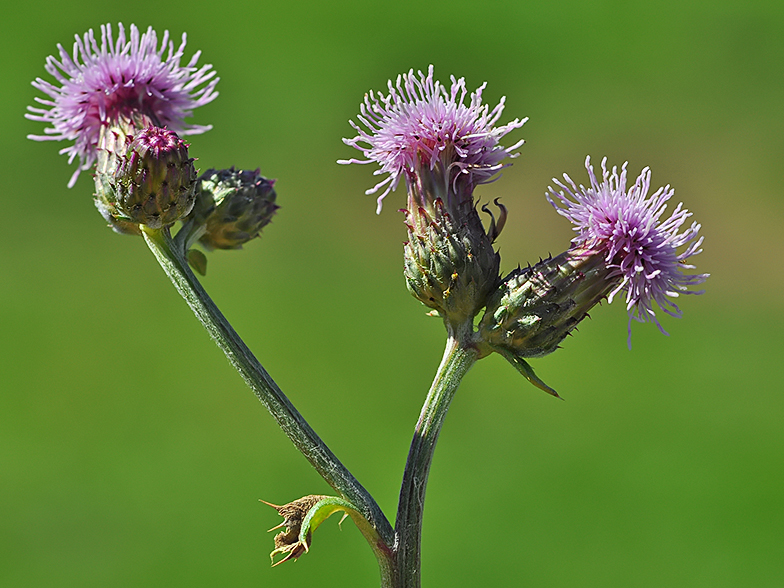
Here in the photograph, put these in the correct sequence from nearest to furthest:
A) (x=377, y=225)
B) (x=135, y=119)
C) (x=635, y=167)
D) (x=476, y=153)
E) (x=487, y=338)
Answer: (x=487, y=338) → (x=476, y=153) → (x=135, y=119) → (x=635, y=167) → (x=377, y=225)

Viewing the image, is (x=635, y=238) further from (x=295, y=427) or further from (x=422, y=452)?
(x=295, y=427)

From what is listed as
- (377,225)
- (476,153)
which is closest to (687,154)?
(377,225)

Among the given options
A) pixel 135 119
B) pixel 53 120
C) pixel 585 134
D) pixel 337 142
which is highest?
pixel 337 142

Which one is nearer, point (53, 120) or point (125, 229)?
point (125, 229)

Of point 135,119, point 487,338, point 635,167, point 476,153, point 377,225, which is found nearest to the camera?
point 487,338

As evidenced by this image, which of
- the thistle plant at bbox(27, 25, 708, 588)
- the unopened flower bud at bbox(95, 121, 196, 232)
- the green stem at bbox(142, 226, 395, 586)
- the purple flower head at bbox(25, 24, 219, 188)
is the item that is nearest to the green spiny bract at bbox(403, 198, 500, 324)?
the thistle plant at bbox(27, 25, 708, 588)

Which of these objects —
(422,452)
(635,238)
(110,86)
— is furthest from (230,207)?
(635,238)

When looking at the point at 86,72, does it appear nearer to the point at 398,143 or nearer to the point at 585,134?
the point at 398,143
